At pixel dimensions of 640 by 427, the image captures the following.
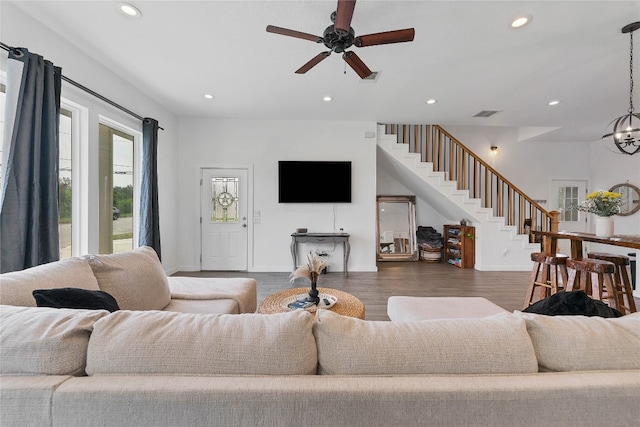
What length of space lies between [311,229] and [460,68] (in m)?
3.33

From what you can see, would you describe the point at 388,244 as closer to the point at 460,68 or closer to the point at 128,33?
the point at 460,68

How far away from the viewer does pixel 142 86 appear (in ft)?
12.3

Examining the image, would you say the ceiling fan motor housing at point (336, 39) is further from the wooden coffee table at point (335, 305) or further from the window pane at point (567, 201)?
the window pane at point (567, 201)

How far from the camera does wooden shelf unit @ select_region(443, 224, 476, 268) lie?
5.52 metres

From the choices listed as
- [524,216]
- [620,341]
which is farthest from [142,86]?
[524,216]

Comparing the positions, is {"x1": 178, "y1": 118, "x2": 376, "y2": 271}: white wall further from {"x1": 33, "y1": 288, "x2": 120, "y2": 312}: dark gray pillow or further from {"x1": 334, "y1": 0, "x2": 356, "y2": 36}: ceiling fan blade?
{"x1": 33, "y1": 288, "x2": 120, "y2": 312}: dark gray pillow

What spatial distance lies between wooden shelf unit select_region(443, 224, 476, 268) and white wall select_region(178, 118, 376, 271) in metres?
1.96

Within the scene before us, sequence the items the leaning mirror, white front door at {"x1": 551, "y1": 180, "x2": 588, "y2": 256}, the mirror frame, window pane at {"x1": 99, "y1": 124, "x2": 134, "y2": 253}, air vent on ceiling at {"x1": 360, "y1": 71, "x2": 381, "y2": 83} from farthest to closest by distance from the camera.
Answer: white front door at {"x1": 551, "y1": 180, "x2": 588, "y2": 256} → the mirror frame → the leaning mirror → window pane at {"x1": 99, "y1": 124, "x2": 134, "y2": 253} → air vent on ceiling at {"x1": 360, "y1": 71, "x2": 381, "y2": 83}

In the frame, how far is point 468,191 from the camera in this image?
5.41m

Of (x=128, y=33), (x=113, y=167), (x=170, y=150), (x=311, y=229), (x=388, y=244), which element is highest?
(x=128, y=33)

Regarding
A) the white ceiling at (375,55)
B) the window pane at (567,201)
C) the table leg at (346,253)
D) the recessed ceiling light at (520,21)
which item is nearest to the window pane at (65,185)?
the white ceiling at (375,55)

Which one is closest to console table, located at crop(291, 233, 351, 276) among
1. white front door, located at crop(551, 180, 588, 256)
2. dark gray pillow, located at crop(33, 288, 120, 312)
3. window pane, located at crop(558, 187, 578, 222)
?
dark gray pillow, located at crop(33, 288, 120, 312)

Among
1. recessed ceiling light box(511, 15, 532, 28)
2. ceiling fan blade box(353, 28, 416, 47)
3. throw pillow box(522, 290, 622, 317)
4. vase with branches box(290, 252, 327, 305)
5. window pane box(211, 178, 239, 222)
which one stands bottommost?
vase with branches box(290, 252, 327, 305)

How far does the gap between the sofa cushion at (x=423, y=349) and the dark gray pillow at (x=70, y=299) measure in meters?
1.06
